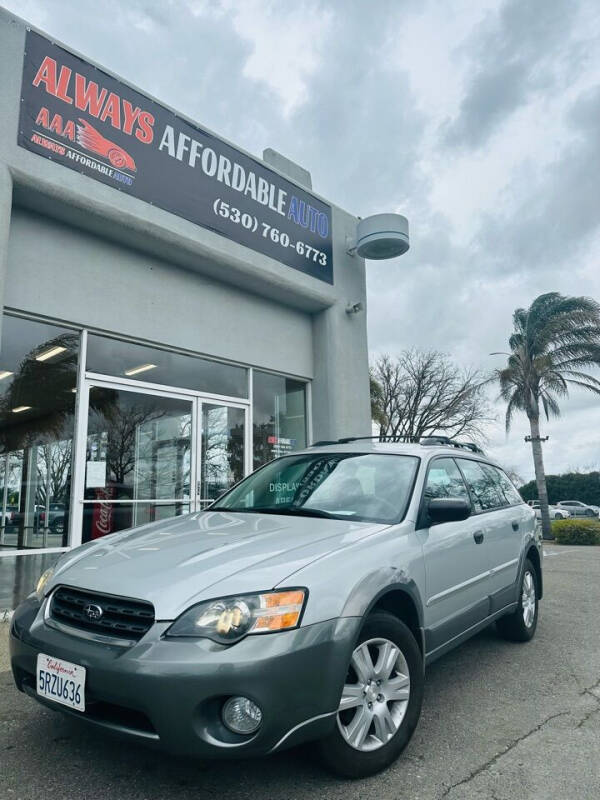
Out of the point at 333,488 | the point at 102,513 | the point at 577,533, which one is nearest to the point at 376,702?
the point at 333,488

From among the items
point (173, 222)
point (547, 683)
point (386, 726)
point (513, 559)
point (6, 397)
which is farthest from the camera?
point (173, 222)

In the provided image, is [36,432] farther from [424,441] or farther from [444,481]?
[444,481]

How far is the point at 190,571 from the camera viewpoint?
253 centimetres

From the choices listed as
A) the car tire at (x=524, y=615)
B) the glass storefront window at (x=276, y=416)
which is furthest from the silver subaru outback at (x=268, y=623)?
the glass storefront window at (x=276, y=416)

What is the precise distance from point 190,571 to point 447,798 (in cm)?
147

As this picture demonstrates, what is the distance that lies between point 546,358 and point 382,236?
13.3m

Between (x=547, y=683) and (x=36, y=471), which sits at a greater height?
(x=36, y=471)

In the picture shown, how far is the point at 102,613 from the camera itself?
2.48 meters

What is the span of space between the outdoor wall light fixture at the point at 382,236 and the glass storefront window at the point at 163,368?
3.06 m

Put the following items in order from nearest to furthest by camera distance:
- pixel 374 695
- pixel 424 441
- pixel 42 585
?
pixel 374 695 → pixel 42 585 → pixel 424 441

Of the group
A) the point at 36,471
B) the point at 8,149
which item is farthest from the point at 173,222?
the point at 36,471

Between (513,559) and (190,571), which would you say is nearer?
(190,571)

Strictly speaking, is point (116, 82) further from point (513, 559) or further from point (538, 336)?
point (538, 336)

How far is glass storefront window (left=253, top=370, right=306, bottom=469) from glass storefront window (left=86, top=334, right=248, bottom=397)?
42 cm
